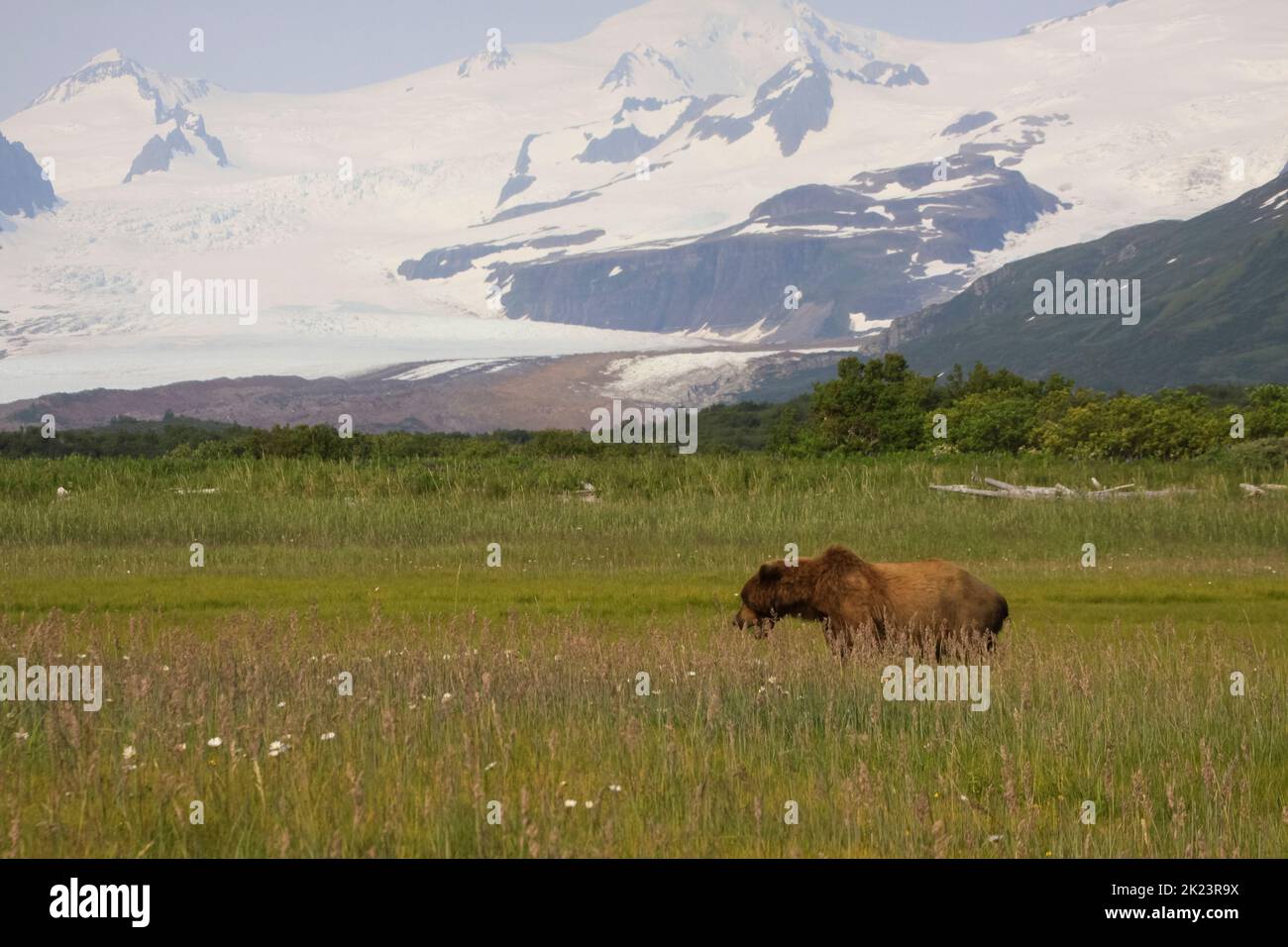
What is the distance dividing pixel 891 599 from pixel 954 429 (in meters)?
55.2

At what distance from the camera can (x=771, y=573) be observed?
17.2 m

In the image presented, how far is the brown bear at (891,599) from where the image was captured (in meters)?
15.9

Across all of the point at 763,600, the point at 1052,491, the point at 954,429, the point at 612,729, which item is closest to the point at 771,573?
the point at 763,600

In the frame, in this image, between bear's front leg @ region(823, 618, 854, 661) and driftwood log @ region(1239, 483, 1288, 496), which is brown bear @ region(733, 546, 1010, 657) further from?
driftwood log @ region(1239, 483, 1288, 496)

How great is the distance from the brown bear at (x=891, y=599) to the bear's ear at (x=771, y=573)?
0.64 feet

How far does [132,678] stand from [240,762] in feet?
5.55

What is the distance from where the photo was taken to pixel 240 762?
31.4ft

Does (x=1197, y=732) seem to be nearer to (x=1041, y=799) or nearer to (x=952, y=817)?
(x=1041, y=799)

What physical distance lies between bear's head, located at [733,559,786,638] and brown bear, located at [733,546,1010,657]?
0.24 m

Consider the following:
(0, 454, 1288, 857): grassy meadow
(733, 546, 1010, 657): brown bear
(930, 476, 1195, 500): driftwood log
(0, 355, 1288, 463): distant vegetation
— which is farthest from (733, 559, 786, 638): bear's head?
(0, 355, 1288, 463): distant vegetation

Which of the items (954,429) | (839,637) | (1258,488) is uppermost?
(954,429)

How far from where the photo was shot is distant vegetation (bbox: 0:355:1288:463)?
60.3m

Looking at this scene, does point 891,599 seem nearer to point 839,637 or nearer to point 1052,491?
point 839,637
